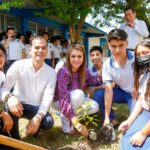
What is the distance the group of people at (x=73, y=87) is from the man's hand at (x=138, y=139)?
0.11 m

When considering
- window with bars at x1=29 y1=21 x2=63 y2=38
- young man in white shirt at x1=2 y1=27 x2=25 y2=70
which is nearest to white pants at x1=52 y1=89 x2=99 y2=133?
young man in white shirt at x1=2 y1=27 x2=25 y2=70

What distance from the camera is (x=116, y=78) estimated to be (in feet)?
14.7

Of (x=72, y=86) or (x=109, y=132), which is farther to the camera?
(x=72, y=86)

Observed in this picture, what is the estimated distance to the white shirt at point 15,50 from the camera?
854cm

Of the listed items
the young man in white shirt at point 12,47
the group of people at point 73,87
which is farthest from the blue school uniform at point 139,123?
the young man in white shirt at point 12,47

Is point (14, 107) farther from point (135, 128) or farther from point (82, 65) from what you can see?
point (135, 128)

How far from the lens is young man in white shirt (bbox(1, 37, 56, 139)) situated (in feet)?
12.9

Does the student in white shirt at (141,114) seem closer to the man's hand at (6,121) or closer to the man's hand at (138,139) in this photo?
the man's hand at (138,139)

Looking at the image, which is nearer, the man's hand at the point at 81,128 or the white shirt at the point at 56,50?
the man's hand at the point at 81,128

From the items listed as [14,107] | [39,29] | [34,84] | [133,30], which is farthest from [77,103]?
[39,29]

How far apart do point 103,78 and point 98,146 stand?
2.91 ft

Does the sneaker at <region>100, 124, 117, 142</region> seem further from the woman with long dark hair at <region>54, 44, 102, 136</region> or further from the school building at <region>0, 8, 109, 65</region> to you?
the school building at <region>0, 8, 109, 65</region>

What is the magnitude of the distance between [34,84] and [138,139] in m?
1.63

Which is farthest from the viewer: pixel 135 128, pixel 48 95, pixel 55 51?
pixel 55 51
